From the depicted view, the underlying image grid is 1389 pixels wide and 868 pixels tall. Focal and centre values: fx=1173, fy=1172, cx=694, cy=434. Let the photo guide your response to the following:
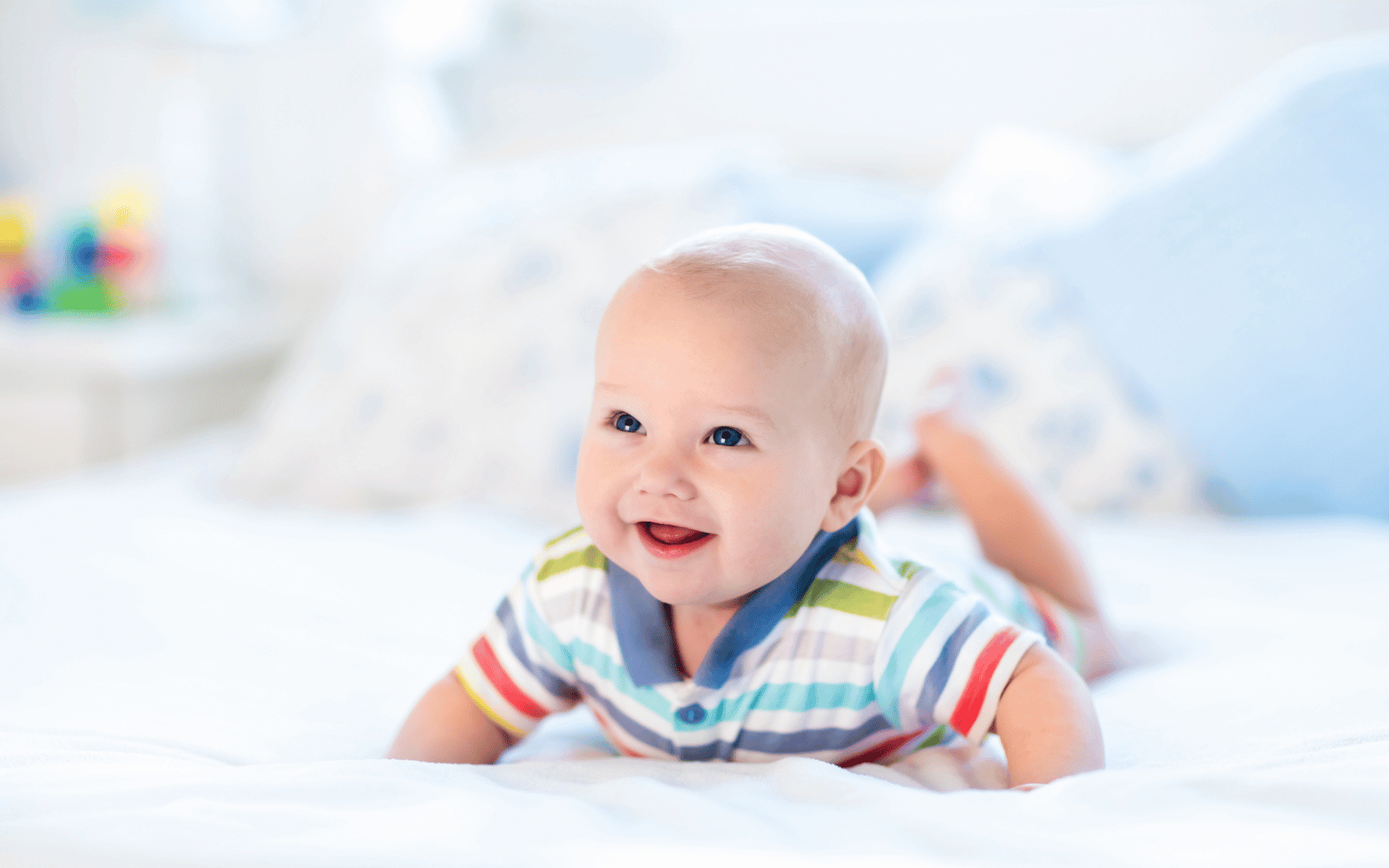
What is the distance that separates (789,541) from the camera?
2.20 feet

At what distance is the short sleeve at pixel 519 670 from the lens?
76 centimetres

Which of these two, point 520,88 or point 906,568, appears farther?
point 520,88

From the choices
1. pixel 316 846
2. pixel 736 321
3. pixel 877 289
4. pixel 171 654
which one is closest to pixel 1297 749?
pixel 736 321

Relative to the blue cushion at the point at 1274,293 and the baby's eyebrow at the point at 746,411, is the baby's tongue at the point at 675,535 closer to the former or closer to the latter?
the baby's eyebrow at the point at 746,411

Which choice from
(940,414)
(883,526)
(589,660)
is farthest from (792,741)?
(883,526)

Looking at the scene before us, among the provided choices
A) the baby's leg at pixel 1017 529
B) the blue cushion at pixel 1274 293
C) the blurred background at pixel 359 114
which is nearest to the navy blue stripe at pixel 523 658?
the baby's leg at pixel 1017 529

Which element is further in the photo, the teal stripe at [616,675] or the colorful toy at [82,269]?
the colorful toy at [82,269]

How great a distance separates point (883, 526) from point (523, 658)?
64cm

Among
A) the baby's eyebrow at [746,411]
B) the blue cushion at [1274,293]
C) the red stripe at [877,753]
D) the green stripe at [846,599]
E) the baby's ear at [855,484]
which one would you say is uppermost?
the blue cushion at [1274,293]

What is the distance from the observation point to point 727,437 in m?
0.66

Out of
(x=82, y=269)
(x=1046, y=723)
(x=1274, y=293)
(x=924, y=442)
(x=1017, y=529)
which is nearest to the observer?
(x=1046, y=723)

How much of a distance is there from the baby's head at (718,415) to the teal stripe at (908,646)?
0.08 metres

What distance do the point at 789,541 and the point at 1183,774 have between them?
0.23m

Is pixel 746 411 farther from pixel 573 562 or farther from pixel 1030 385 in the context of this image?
pixel 1030 385
